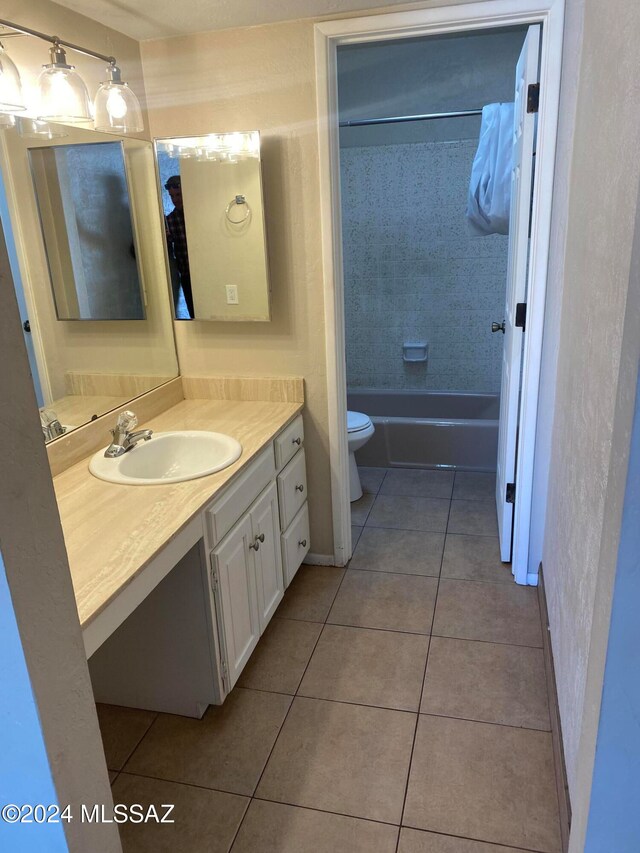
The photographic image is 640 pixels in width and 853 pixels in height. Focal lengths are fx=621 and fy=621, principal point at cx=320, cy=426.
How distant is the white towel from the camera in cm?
288

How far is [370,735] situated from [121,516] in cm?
100

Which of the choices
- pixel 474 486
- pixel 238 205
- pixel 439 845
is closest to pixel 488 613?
pixel 439 845

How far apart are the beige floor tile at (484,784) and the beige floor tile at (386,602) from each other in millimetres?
506

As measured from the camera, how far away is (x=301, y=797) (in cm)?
168

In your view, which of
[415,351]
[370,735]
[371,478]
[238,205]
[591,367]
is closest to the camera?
[591,367]

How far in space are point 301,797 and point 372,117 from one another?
12.1ft

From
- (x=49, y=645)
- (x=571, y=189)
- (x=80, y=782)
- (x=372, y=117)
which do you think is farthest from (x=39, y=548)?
(x=372, y=117)

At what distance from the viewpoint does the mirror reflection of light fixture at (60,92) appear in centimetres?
178

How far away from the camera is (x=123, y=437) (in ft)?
6.70

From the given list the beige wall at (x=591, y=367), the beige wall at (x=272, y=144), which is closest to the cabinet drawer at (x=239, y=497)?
the beige wall at (x=272, y=144)

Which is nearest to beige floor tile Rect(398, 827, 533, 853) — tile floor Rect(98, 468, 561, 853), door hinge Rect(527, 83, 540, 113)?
tile floor Rect(98, 468, 561, 853)

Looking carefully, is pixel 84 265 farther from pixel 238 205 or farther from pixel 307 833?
pixel 307 833

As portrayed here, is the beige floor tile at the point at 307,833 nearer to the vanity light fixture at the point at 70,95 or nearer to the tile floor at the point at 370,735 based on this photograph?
the tile floor at the point at 370,735

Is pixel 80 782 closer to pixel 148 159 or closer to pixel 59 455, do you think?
pixel 59 455
